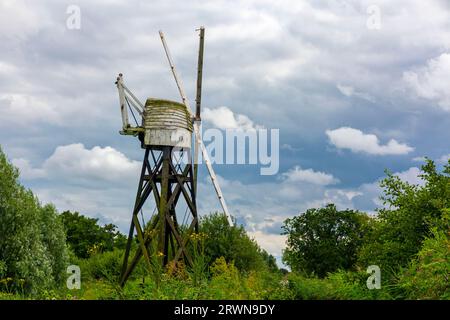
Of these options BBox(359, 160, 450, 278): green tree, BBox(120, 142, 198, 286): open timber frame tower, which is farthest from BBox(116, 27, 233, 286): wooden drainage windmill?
BBox(359, 160, 450, 278): green tree

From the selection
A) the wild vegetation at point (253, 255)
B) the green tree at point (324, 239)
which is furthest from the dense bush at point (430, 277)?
the green tree at point (324, 239)

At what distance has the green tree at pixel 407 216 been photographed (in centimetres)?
2119

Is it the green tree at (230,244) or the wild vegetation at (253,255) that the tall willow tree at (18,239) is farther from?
the green tree at (230,244)

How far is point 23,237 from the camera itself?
23156 millimetres

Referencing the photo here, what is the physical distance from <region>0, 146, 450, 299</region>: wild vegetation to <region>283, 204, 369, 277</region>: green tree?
8 cm

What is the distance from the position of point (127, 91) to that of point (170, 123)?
12.0 ft

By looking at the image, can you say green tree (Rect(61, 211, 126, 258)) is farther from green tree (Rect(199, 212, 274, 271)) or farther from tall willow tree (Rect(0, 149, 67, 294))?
tall willow tree (Rect(0, 149, 67, 294))

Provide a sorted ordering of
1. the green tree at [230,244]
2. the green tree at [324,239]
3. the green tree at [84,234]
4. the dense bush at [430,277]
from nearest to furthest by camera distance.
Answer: the dense bush at [430,277] → the green tree at [230,244] → the green tree at [324,239] → the green tree at [84,234]

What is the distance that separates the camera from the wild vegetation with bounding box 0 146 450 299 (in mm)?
8180

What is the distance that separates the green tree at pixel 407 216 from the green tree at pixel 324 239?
15.6m
